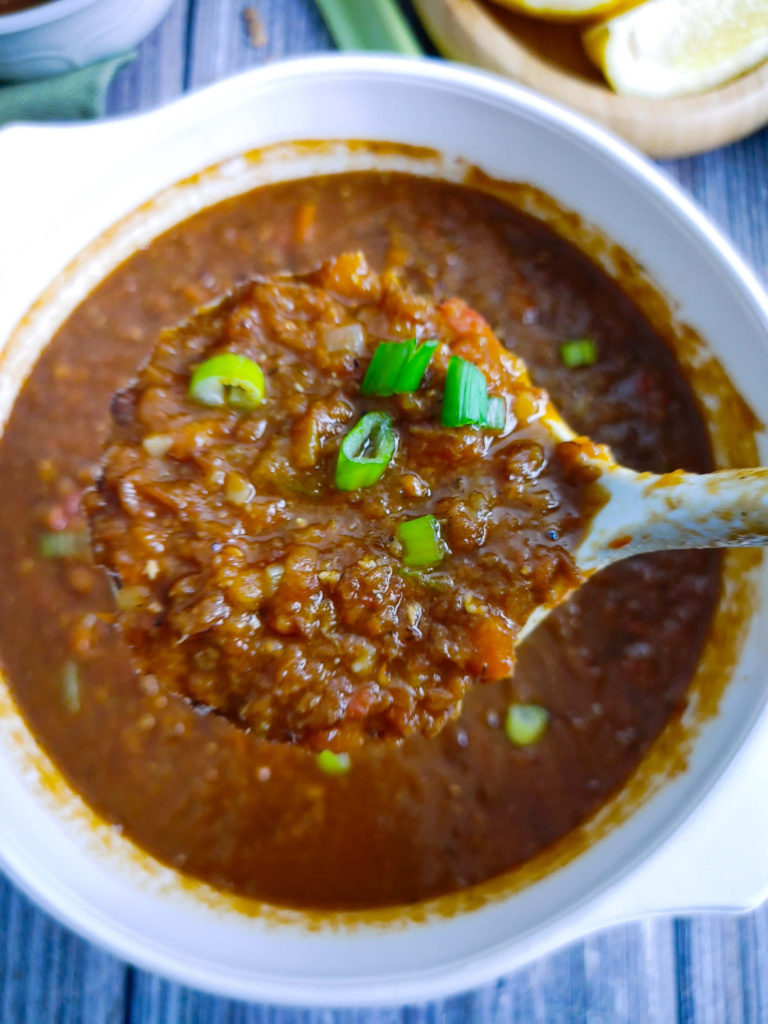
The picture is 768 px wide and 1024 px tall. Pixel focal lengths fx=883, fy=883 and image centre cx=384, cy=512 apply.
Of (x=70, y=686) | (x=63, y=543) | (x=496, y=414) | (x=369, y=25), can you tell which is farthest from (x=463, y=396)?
Answer: (x=369, y=25)

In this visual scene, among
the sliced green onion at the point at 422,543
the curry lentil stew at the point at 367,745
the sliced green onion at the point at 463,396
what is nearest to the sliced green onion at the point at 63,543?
the curry lentil stew at the point at 367,745

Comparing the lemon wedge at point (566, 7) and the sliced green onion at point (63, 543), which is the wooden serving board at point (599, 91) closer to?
the lemon wedge at point (566, 7)

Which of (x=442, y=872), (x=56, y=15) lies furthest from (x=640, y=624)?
(x=56, y=15)

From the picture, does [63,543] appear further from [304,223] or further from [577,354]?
[577,354]

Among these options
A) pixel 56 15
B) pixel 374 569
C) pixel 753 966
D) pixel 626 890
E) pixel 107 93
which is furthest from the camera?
pixel 107 93

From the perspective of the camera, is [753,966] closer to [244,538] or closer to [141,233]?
[244,538]

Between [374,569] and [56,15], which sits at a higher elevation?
[56,15]

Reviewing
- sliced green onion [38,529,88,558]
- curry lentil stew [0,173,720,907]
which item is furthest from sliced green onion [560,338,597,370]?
sliced green onion [38,529,88,558]
